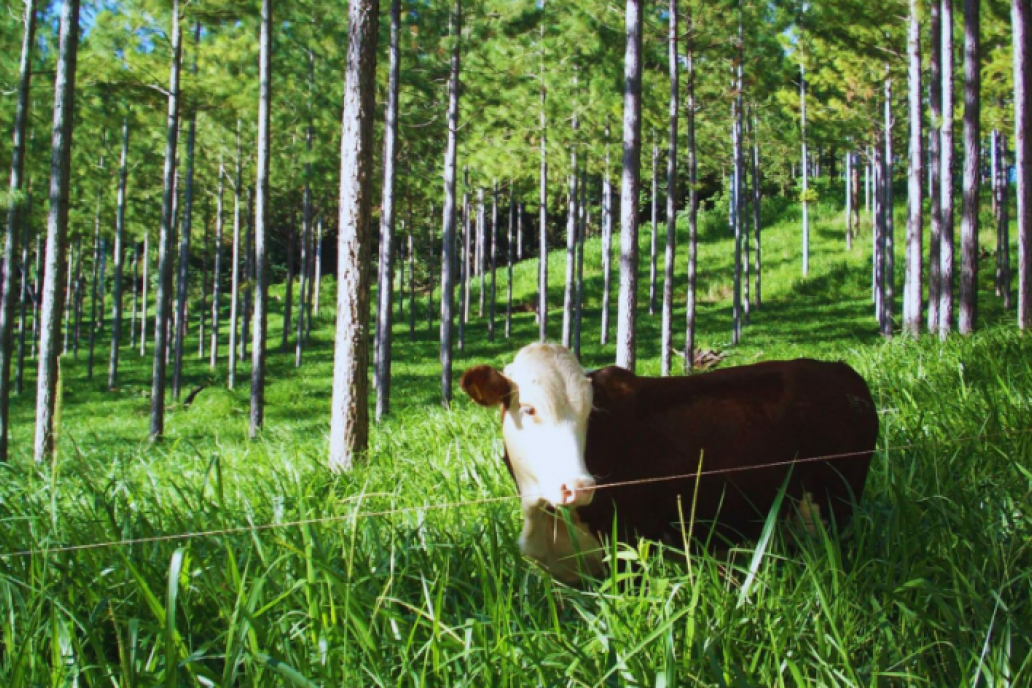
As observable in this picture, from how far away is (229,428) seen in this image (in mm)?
18797

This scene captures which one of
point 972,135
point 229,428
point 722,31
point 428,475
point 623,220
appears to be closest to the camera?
point 428,475

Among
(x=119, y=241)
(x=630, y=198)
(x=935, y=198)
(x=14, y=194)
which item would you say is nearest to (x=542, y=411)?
(x=630, y=198)

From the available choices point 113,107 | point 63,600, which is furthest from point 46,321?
point 63,600

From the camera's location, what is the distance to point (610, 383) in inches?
122

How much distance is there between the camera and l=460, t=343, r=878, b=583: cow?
2.97 m

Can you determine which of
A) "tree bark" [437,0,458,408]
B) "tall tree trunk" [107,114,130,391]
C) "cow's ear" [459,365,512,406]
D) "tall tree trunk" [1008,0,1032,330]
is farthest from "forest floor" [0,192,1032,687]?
"tall tree trunk" [107,114,130,391]

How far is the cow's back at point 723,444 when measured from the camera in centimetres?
307

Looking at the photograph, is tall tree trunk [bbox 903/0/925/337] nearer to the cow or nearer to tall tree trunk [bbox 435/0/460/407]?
tall tree trunk [bbox 435/0/460/407]

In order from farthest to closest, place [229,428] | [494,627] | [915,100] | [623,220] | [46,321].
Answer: [229,428] < [915,100] < [46,321] < [623,220] < [494,627]

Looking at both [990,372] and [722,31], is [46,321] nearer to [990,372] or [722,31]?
[990,372]

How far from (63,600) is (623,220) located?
7475 mm

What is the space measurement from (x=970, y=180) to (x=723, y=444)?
10390mm

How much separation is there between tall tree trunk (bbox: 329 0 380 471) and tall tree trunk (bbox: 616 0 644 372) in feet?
12.3

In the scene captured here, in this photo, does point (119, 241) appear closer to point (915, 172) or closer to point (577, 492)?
point (915, 172)
